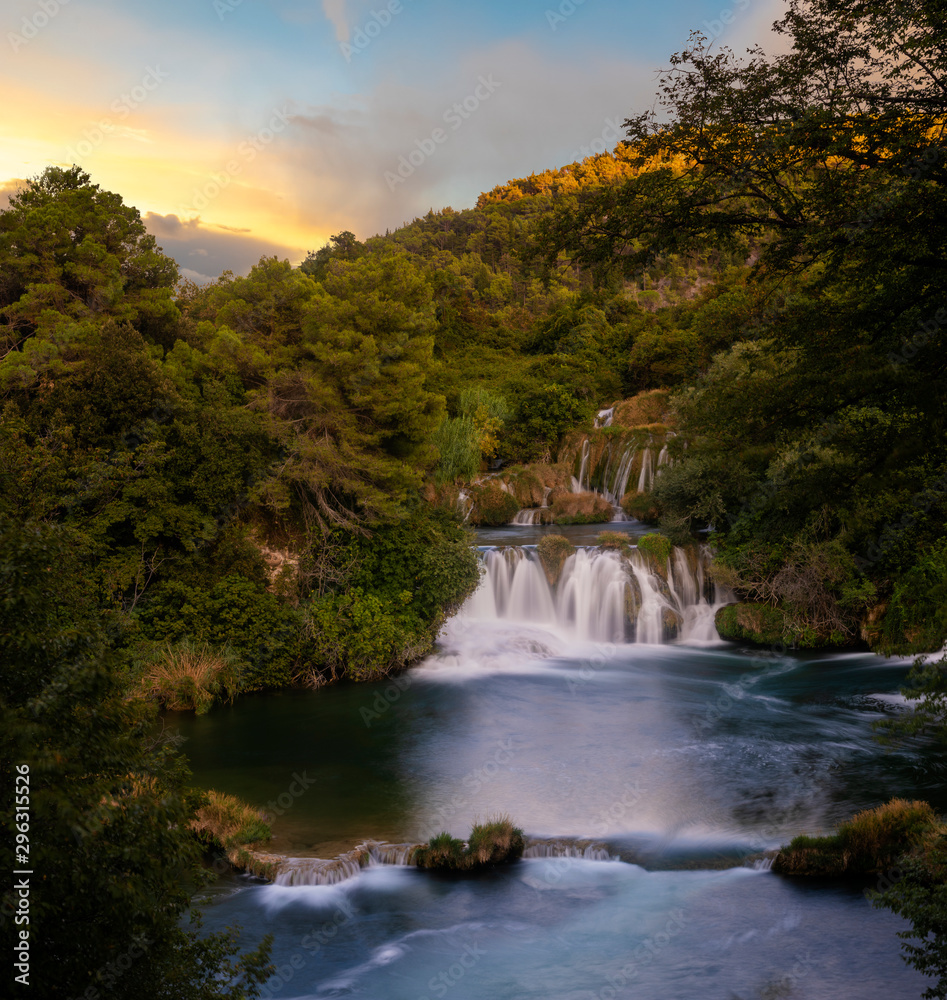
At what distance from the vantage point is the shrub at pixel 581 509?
30.3 m

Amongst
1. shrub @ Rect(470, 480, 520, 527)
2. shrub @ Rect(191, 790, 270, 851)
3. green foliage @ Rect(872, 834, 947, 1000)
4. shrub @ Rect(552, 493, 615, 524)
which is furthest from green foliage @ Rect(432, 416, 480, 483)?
green foliage @ Rect(872, 834, 947, 1000)

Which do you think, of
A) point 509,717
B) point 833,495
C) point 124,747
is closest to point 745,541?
point 509,717

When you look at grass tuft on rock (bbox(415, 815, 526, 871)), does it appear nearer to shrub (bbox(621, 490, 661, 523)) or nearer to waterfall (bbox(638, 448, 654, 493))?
shrub (bbox(621, 490, 661, 523))

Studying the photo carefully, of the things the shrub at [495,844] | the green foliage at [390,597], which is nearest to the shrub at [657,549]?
the green foliage at [390,597]

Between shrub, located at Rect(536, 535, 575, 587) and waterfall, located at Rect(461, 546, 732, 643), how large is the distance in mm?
127

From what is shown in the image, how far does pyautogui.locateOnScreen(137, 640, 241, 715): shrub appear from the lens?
52.3 ft

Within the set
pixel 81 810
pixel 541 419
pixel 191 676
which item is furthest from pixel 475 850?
pixel 541 419

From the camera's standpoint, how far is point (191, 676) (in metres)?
16.1

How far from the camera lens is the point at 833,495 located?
11.2 meters

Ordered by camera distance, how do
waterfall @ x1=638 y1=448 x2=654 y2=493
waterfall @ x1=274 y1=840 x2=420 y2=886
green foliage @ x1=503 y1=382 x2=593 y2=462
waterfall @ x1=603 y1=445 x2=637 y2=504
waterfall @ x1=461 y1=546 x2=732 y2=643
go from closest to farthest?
1. waterfall @ x1=274 y1=840 x2=420 y2=886
2. waterfall @ x1=461 y1=546 x2=732 y2=643
3. waterfall @ x1=638 y1=448 x2=654 y2=493
4. waterfall @ x1=603 y1=445 x2=637 y2=504
5. green foliage @ x1=503 y1=382 x2=593 y2=462

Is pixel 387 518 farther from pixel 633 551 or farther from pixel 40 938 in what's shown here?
pixel 40 938


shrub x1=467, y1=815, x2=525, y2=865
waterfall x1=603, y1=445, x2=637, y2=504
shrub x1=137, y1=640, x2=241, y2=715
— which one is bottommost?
shrub x1=467, y1=815, x2=525, y2=865

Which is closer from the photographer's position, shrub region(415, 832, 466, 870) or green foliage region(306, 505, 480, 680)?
shrub region(415, 832, 466, 870)

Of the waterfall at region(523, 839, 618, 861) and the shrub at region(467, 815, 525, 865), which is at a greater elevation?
the shrub at region(467, 815, 525, 865)
